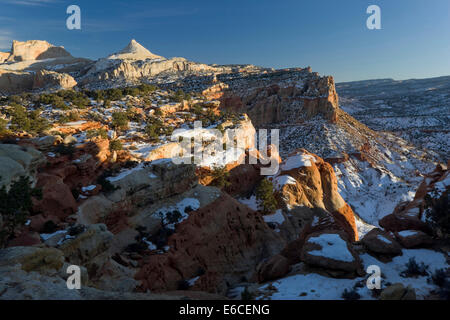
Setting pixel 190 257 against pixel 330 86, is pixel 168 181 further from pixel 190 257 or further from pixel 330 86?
pixel 330 86

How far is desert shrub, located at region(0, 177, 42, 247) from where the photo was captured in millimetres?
10805

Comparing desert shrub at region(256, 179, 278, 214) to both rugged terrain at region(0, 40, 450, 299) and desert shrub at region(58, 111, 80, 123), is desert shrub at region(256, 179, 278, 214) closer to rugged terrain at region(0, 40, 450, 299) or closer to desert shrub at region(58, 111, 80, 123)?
rugged terrain at region(0, 40, 450, 299)

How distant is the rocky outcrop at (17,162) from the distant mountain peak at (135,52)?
432 feet

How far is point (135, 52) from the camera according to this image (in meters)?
139

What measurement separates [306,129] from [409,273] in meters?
65.8

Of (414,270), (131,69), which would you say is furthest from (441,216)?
(131,69)

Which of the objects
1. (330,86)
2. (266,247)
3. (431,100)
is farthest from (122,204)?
(431,100)

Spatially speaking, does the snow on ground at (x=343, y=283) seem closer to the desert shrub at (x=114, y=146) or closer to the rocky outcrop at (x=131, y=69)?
the desert shrub at (x=114, y=146)

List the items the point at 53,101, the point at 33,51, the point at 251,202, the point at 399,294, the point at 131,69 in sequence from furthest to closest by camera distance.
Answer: the point at 33,51 → the point at 131,69 → the point at 53,101 → the point at 251,202 → the point at 399,294

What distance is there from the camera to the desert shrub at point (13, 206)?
1080cm

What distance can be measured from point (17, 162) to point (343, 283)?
18.0 meters

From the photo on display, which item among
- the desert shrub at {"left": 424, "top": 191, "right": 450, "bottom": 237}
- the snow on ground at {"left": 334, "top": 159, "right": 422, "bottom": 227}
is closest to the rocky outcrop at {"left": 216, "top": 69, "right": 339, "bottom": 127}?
the snow on ground at {"left": 334, "top": 159, "right": 422, "bottom": 227}

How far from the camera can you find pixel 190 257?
16984 millimetres

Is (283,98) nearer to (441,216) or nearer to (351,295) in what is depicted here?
(441,216)
